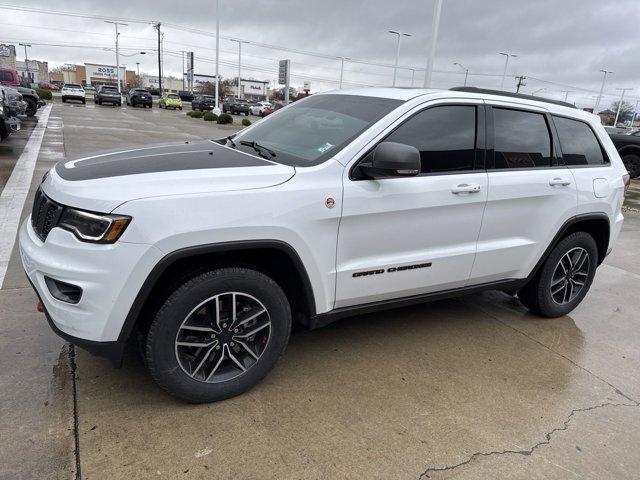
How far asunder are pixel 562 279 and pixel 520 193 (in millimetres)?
1145

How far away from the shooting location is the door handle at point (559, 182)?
3.80m

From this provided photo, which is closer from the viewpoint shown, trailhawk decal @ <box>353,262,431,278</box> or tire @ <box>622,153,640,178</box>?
trailhawk decal @ <box>353,262,431,278</box>

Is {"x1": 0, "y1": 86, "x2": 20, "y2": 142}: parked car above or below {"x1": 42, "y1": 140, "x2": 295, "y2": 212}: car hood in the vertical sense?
below

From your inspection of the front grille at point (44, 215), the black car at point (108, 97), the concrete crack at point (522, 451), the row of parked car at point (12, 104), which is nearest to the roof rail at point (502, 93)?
the concrete crack at point (522, 451)

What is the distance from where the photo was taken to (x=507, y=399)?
3.09 m

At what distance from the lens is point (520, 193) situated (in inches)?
142

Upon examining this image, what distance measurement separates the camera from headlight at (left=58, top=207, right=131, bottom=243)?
7.60ft

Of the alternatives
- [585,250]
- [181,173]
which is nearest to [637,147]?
[585,250]

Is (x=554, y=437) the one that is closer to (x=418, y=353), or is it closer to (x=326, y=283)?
(x=418, y=353)

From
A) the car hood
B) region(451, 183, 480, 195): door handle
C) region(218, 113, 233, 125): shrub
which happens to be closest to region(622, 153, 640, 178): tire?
region(451, 183, 480, 195): door handle

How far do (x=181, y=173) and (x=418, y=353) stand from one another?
211 centimetres

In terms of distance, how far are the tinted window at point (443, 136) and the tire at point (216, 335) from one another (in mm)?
1291

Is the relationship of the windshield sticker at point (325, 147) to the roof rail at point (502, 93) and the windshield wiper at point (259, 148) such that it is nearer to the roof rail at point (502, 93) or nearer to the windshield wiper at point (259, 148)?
the windshield wiper at point (259, 148)

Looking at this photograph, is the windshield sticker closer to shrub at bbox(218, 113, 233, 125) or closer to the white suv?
the white suv
